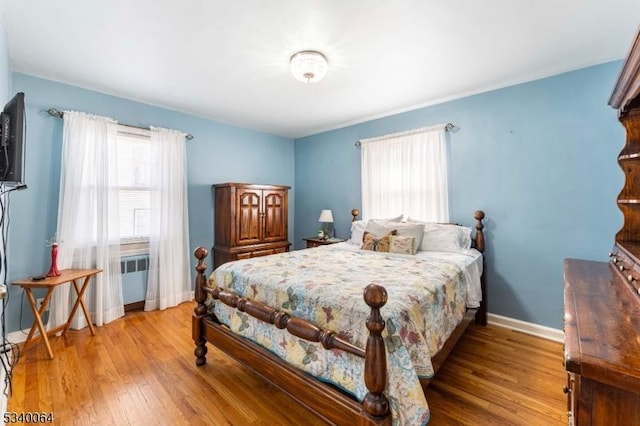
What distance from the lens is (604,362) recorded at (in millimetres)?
665

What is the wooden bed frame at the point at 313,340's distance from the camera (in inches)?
48.3

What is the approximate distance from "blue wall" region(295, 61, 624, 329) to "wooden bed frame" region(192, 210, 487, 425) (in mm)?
897

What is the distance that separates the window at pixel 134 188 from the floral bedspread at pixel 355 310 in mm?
1638

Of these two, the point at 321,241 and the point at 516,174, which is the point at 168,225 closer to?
the point at 321,241

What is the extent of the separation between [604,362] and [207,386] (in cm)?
211

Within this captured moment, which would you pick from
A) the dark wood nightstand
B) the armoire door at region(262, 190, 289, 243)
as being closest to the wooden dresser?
the dark wood nightstand

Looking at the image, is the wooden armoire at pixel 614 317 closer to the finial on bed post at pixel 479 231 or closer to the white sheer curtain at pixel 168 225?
the finial on bed post at pixel 479 231

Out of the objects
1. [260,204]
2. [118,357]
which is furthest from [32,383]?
[260,204]

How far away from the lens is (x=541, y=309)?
2.68m

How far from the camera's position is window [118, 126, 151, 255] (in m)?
3.21

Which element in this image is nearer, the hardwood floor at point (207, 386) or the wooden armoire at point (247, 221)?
the hardwood floor at point (207, 386)

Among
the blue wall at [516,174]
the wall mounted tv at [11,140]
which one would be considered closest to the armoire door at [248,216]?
the blue wall at [516,174]

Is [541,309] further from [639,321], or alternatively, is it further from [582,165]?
[639,321]

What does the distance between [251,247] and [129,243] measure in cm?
144
